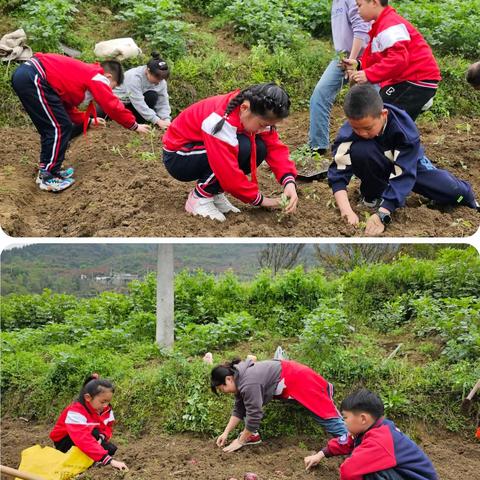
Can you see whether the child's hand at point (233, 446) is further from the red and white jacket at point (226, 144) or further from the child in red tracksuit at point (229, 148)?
the red and white jacket at point (226, 144)

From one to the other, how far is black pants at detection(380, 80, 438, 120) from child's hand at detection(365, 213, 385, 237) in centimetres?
110

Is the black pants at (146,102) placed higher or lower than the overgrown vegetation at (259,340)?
higher

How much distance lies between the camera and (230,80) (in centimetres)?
757

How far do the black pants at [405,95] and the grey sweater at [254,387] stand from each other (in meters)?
2.15

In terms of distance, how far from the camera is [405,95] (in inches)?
214

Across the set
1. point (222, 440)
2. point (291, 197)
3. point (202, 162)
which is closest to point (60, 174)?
point (202, 162)

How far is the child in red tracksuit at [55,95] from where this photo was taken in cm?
577

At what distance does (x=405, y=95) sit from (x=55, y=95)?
2.79 m

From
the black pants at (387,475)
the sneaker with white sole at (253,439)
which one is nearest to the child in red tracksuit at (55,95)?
the sneaker with white sole at (253,439)

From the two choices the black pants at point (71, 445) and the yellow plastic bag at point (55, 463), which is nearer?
the yellow plastic bag at point (55, 463)

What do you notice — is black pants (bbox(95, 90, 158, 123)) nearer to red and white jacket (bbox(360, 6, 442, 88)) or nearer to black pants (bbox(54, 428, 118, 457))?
red and white jacket (bbox(360, 6, 442, 88))

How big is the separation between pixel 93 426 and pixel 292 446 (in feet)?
4.66

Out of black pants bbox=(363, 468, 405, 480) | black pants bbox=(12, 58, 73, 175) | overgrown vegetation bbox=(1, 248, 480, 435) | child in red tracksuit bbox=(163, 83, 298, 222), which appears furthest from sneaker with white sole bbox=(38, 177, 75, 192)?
black pants bbox=(363, 468, 405, 480)

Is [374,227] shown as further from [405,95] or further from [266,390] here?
[266,390]
